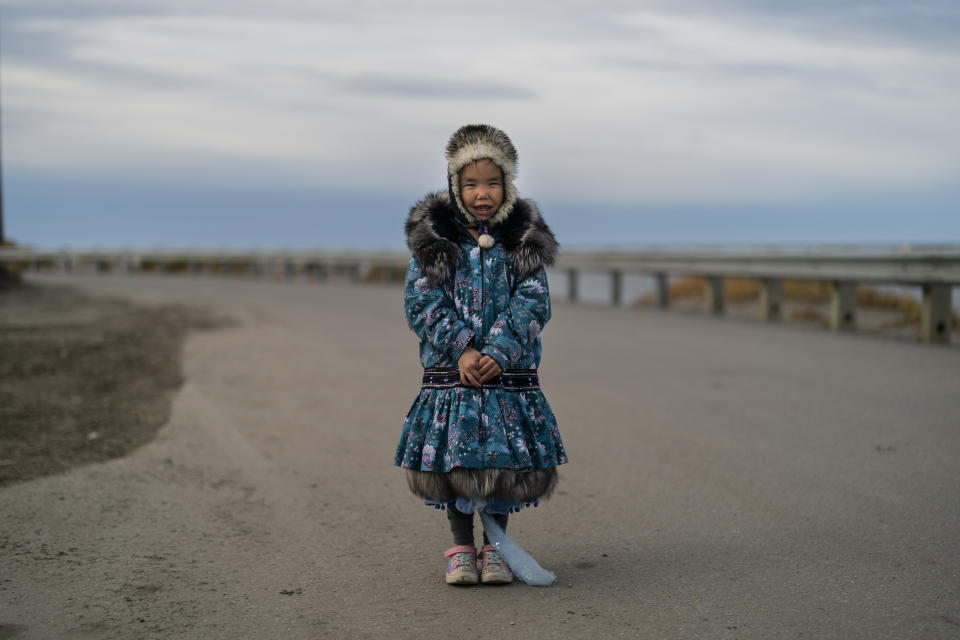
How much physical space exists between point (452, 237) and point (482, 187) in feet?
0.84

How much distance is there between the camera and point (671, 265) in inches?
798

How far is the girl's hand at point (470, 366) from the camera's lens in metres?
4.62

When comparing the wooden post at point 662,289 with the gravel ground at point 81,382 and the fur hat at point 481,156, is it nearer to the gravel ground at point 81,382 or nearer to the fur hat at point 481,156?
the gravel ground at point 81,382

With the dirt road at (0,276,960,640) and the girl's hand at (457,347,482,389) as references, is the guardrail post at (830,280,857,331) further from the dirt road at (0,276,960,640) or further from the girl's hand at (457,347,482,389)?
the girl's hand at (457,347,482,389)

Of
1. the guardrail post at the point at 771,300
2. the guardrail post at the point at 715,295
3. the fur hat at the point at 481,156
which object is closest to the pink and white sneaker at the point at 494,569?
the fur hat at the point at 481,156

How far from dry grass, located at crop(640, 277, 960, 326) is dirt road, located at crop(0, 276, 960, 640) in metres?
6.81

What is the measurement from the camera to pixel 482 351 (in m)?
4.69

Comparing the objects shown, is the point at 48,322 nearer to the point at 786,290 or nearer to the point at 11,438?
the point at 11,438

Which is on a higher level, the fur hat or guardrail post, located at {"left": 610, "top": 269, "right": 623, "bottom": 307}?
the fur hat

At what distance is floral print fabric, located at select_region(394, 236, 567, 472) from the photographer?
4641mm

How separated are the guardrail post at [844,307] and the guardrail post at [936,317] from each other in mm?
1804

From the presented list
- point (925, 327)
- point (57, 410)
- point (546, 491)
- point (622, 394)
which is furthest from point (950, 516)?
point (925, 327)

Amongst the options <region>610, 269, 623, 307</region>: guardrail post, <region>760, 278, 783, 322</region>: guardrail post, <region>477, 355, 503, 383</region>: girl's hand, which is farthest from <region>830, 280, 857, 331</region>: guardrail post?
<region>477, 355, 503, 383</region>: girl's hand

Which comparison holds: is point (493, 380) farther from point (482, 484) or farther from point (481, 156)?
point (481, 156)
